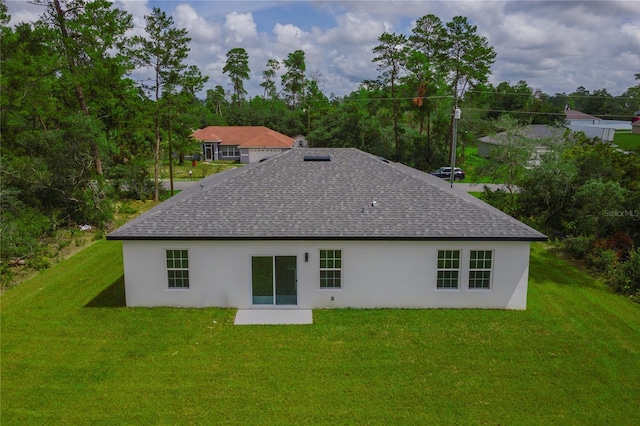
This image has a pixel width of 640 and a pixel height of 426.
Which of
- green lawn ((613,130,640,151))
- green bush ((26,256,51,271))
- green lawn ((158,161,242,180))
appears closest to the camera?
green bush ((26,256,51,271))

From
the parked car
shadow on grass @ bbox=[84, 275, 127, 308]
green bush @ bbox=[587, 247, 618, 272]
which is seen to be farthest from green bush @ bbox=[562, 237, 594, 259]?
the parked car

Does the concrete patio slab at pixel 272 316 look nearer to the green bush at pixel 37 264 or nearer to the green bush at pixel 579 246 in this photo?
the green bush at pixel 37 264

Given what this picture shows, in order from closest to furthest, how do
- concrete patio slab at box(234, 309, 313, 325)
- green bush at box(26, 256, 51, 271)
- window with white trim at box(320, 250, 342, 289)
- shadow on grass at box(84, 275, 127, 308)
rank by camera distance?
concrete patio slab at box(234, 309, 313, 325) → window with white trim at box(320, 250, 342, 289) → shadow on grass at box(84, 275, 127, 308) → green bush at box(26, 256, 51, 271)

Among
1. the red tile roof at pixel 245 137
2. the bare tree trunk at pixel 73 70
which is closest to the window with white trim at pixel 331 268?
the bare tree trunk at pixel 73 70

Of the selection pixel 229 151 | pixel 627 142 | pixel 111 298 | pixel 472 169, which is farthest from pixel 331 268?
pixel 229 151

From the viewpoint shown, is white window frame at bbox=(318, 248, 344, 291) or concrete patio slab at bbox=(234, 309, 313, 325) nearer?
concrete patio slab at bbox=(234, 309, 313, 325)

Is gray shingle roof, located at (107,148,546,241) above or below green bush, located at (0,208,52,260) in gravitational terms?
above

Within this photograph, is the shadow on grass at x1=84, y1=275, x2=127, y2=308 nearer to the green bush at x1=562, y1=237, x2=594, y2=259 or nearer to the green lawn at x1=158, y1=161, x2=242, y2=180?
the green bush at x1=562, y1=237, x2=594, y2=259

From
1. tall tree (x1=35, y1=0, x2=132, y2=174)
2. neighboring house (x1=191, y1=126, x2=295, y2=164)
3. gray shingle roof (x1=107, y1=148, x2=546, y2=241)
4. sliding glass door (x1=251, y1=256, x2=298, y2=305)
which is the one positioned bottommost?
sliding glass door (x1=251, y1=256, x2=298, y2=305)
